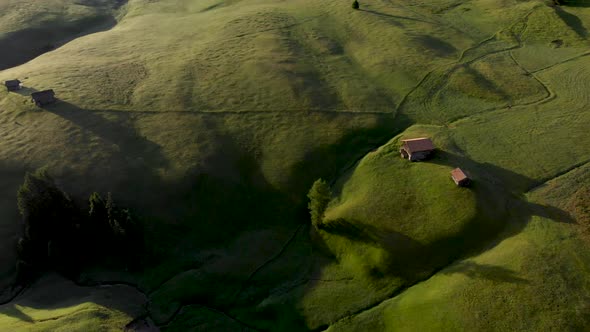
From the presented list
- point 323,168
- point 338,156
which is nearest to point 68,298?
point 323,168

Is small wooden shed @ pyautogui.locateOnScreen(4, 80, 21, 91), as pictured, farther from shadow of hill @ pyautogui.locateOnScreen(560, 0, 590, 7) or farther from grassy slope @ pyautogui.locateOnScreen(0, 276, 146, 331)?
shadow of hill @ pyautogui.locateOnScreen(560, 0, 590, 7)

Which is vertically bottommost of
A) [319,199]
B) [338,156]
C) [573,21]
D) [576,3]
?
[338,156]

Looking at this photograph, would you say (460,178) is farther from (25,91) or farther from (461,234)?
(25,91)

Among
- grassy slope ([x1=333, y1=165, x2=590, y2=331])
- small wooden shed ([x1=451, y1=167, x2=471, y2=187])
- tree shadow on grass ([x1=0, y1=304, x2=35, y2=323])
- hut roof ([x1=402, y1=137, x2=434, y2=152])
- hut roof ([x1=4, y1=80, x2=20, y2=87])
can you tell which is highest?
hut roof ([x1=4, y1=80, x2=20, y2=87])

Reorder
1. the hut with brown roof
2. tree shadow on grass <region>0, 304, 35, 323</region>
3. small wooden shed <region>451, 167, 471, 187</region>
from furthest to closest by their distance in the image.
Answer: the hut with brown roof → small wooden shed <region>451, 167, 471, 187</region> → tree shadow on grass <region>0, 304, 35, 323</region>

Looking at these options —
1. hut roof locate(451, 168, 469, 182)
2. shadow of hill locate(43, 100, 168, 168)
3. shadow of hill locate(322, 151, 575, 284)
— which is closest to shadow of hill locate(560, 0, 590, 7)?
shadow of hill locate(322, 151, 575, 284)

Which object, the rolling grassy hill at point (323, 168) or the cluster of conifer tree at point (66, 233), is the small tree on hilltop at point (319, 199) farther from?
the cluster of conifer tree at point (66, 233)

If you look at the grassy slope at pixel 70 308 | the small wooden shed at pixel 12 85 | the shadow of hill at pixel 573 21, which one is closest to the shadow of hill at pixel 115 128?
the small wooden shed at pixel 12 85
